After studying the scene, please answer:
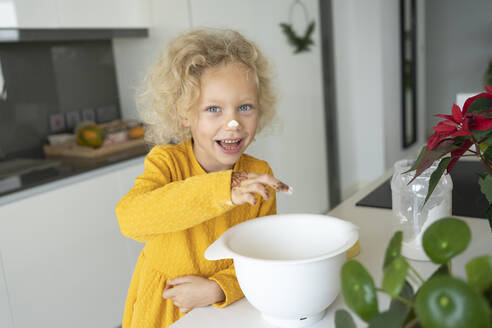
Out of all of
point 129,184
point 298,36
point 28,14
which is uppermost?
point 28,14

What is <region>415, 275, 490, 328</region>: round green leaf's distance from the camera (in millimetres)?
285

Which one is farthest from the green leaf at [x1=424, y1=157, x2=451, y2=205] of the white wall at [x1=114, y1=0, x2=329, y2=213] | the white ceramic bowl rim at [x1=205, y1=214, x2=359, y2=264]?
the white wall at [x1=114, y1=0, x2=329, y2=213]

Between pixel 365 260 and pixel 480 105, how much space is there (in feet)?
1.19

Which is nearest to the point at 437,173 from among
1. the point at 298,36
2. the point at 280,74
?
the point at 280,74

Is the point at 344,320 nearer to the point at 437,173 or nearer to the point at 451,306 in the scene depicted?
the point at 451,306

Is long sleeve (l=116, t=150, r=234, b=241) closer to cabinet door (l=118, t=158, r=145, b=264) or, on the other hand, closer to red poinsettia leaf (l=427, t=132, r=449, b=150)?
red poinsettia leaf (l=427, t=132, r=449, b=150)

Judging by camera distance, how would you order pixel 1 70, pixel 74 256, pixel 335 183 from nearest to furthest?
pixel 74 256
pixel 1 70
pixel 335 183

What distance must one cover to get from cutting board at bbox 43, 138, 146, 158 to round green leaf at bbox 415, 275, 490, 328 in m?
2.13

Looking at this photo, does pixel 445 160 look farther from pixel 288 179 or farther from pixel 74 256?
pixel 288 179

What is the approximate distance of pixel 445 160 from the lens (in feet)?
2.39

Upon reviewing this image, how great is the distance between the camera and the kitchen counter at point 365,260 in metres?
0.75

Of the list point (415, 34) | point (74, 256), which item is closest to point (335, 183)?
point (415, 34)

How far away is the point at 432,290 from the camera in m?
0.30

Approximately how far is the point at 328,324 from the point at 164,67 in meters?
0.66
